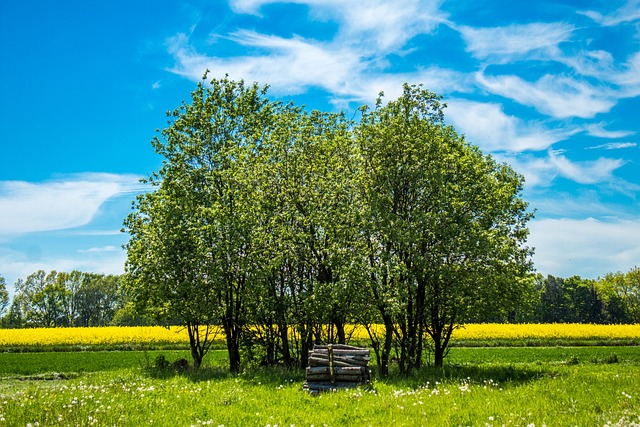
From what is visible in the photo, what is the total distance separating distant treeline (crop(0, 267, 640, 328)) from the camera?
10431 cm

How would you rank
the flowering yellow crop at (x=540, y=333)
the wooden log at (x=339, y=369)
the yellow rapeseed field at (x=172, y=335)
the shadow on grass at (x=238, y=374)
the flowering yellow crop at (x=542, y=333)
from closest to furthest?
the wooden log at (x=339, y=369)
the shadow on grass at (x=238, y=374)
the yellow rapeseed field at (x=172, y=335)
the flowering yellow crop at (x=540, y=333)
the flowering yellow crop at (x=542, y=333)

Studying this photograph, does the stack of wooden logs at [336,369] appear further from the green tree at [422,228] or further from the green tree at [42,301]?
the green tree at [42,301]

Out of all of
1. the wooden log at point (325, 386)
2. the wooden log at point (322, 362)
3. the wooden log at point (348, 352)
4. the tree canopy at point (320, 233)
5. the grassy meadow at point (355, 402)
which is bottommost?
the wooden log at point (325, 386)

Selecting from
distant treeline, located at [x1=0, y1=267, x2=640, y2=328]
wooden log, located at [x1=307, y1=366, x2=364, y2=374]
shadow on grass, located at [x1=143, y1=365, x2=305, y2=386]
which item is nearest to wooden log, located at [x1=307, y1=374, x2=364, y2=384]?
wooden log, located at [x1=307, y1=366, x2=364, y2=374]

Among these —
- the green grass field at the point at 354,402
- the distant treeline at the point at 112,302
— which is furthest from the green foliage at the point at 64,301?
the green grass field at the point at 354,402

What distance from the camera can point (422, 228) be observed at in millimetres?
20641

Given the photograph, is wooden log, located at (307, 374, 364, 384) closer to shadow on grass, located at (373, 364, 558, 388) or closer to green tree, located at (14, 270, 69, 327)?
shadow on grass, located at (373, 364, 558, 388)

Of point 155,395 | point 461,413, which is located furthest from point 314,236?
point 461,413

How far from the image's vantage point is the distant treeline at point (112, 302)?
104312mm

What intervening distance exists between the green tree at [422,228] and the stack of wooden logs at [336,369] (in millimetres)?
2728

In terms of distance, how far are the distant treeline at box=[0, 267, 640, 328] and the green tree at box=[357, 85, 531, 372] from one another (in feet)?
233

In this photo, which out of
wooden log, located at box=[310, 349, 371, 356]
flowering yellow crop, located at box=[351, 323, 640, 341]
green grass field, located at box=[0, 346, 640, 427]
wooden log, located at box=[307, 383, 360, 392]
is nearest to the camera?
green grass field, located at box=[0, 346, 640, 427]

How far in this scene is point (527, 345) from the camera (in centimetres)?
4878

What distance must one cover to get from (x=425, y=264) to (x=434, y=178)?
3756 mm
